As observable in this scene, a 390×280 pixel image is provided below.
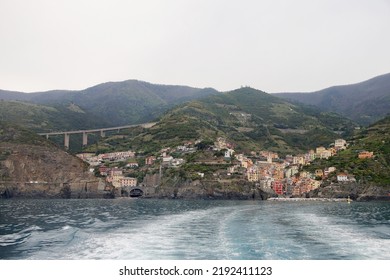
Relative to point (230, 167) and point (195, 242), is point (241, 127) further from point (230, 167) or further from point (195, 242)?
point (195, 242)

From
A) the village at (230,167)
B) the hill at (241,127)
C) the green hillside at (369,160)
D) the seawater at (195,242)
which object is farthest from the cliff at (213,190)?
the seawater at (195,242)

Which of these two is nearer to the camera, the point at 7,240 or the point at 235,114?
the point at 7,240

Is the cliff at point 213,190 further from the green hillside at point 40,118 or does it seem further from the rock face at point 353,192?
the green hillside at point 40,118

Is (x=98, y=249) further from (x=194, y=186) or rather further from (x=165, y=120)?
(x=165, y=120)

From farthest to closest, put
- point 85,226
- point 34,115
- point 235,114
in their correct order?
point 235,114 < point 34,115 < point 85,226

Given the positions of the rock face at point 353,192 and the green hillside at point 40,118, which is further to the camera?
the green hillside at point 40,118

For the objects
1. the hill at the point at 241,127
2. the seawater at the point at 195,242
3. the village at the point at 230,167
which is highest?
the hill at the point at 241,127

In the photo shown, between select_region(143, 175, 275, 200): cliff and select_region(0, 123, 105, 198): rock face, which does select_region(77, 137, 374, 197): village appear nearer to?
select_region(143, 175, 275, 200): cliff

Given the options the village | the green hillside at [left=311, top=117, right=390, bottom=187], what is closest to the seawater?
the green hillside at [left=311, top=117, right=390, bottom=187]
